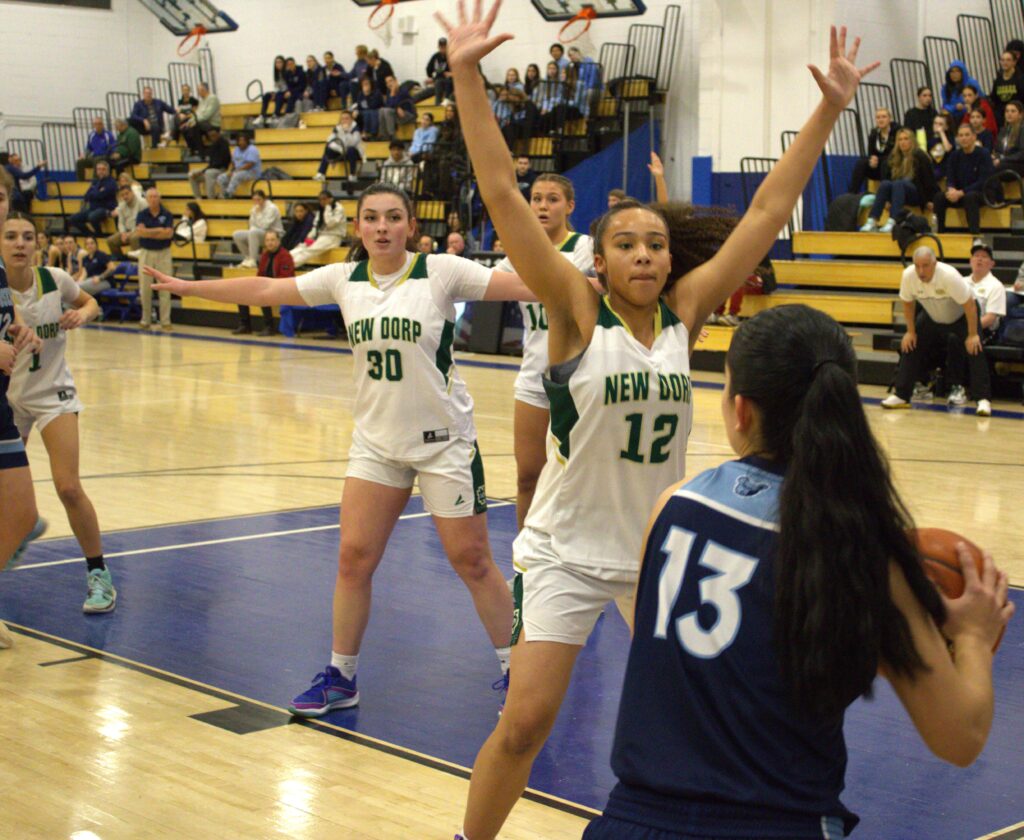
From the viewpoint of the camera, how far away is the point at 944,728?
1.79 meters

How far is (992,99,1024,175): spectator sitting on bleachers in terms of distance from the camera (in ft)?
51.2

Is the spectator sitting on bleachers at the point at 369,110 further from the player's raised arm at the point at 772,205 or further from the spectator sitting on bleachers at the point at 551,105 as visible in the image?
the player's raised arm at the point at 772,205

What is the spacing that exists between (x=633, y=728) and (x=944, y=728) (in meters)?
0.42

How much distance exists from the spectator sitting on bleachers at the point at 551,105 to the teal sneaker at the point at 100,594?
15.6m

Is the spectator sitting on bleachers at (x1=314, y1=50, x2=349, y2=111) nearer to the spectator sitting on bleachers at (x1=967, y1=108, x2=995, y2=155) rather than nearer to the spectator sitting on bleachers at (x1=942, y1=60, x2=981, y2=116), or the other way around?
the spectator sitting on bleachers at (x1=942, y1=60, x2=981, y2=116)

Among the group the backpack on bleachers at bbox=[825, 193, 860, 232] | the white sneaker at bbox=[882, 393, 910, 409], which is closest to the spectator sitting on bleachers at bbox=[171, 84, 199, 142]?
the backpack on bleachers at bbox=[825, 193, 860, 232]

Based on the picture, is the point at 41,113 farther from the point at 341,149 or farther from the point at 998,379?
the point at 998,379

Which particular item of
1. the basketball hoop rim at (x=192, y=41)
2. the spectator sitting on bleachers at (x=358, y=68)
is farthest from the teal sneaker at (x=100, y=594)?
the basketball hoop rim at (x=192, y=41)

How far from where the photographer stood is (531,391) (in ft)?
19.4

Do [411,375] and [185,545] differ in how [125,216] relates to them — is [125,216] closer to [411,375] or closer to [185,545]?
[185,545]

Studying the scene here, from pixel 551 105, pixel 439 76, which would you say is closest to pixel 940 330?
pixel 551 105

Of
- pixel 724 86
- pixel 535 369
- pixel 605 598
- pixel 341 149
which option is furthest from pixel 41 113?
pixel 605 598

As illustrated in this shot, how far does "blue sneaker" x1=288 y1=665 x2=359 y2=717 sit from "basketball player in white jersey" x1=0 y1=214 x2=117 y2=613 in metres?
1.65

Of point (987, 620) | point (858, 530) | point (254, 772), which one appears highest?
point (858, 530)
